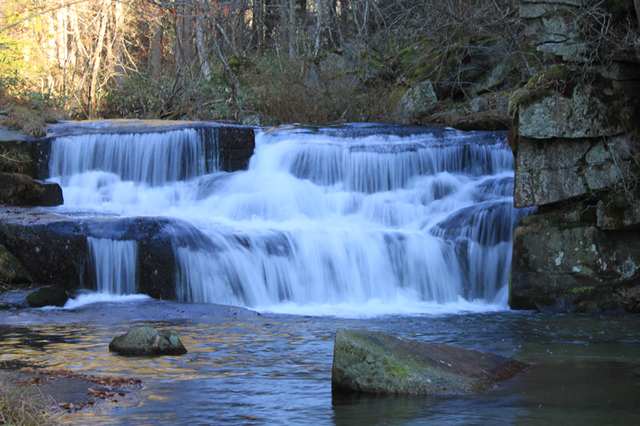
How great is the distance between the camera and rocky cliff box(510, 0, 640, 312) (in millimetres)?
8570

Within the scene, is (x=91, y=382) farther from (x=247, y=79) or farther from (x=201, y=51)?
(x=201, y=51)

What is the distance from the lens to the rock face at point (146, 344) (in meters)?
5.70

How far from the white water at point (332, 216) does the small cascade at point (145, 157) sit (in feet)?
0.10

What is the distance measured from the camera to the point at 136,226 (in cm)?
915

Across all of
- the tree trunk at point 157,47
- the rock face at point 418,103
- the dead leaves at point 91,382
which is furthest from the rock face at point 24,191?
the tree trunk at point 157,47

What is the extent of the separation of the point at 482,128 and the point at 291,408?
11.5 m

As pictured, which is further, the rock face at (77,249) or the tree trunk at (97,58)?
the tree trunk at (97,58)

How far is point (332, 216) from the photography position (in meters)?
12.1

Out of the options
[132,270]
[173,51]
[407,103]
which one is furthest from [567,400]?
[173,51]

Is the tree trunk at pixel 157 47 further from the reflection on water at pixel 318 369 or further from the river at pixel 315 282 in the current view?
the reflection on water at pixel 318 369

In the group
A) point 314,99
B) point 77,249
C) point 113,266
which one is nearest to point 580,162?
point 113,266

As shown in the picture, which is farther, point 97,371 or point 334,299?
point 334,299

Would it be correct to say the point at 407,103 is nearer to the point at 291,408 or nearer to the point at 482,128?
the point at 482,128

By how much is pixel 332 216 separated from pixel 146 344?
6683mm
